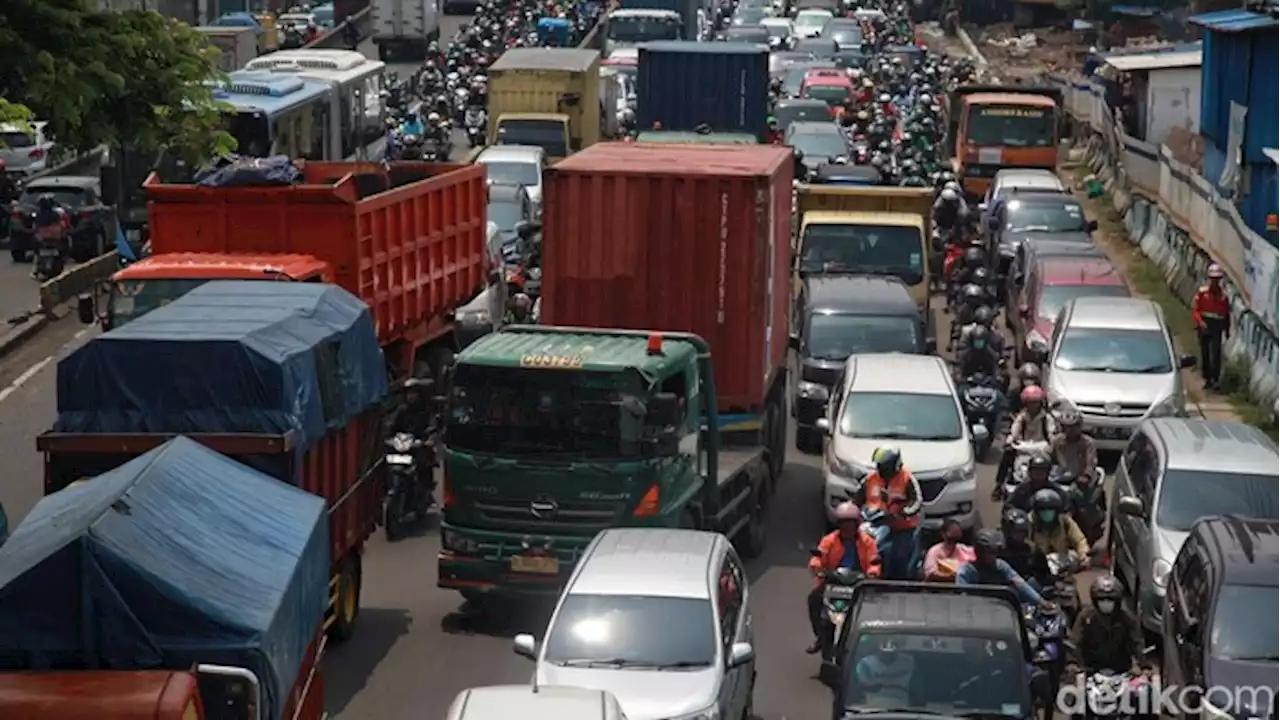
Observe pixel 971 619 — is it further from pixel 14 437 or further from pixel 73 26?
pixel 14 437

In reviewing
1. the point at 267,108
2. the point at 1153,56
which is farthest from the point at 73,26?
the point at 1153,56

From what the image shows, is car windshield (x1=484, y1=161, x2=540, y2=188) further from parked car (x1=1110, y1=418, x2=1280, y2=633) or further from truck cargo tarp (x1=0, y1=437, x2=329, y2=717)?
truck cargo tarp (x1=0, y1=437, x2=329, y2=717)

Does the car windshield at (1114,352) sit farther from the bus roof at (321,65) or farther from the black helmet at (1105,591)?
the bus roof at (321,65)

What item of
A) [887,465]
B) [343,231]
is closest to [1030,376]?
[887,465]

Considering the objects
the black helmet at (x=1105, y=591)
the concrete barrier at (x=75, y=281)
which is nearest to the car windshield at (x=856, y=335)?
the black helmet at (x=1105, y=591)

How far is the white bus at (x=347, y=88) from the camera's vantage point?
39.1m

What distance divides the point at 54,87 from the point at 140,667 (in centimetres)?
566

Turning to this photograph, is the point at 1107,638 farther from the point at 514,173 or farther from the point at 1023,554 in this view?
the point at 514,173

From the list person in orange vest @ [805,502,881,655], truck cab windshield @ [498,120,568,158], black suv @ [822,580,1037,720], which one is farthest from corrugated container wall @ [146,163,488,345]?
truck cab windshield @ [498,120,568,158]

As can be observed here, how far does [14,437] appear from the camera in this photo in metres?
24.6

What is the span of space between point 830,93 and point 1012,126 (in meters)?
9.85

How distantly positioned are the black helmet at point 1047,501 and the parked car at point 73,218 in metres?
23.5

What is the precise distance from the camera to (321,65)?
41469 millimetres

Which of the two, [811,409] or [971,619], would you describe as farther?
[811,409]
